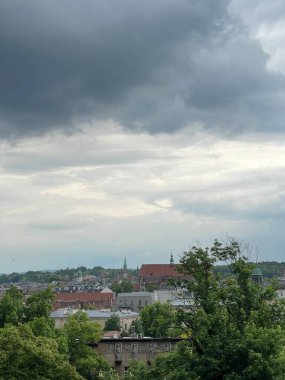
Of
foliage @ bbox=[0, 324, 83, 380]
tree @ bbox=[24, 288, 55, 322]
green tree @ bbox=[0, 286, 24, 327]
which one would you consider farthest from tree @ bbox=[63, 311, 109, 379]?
foliage @ bbox=[0, 324, 83, 380]

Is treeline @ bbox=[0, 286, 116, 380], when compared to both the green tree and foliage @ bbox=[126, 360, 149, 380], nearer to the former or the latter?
the green tree

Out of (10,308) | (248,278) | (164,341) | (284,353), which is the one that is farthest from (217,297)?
(10,308)

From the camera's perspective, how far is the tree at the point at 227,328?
98.0 ft

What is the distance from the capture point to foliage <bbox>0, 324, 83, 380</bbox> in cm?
3794

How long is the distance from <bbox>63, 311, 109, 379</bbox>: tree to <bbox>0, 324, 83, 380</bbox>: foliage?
13.6 metres

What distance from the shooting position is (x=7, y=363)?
125 ft

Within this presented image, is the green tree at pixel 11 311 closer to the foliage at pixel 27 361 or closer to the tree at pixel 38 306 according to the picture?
the tree at pixel 38 306

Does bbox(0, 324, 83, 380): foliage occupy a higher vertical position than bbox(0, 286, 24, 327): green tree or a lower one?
lower

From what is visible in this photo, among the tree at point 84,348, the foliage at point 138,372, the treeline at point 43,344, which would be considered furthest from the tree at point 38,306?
the foliage at point 138,372

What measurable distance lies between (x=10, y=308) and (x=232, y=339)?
32.7 m

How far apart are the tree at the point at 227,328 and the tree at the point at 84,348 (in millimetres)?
21523

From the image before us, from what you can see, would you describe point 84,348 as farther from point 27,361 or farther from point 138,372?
point 138,372

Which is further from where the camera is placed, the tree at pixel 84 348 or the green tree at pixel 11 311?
the green tree at pixel 11 311

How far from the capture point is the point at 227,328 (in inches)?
1244
